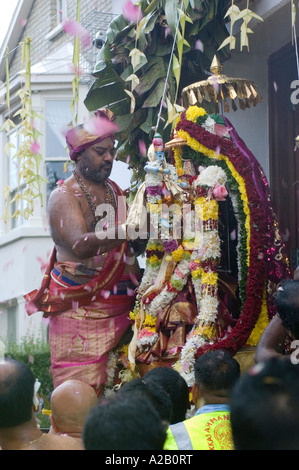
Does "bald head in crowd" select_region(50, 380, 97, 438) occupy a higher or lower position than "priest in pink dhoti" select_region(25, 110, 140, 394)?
lower

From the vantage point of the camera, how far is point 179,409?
134 inches

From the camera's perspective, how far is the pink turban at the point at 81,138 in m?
5.18

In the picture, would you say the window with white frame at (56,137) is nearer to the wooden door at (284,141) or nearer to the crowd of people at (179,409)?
the wooden door at (284,141)

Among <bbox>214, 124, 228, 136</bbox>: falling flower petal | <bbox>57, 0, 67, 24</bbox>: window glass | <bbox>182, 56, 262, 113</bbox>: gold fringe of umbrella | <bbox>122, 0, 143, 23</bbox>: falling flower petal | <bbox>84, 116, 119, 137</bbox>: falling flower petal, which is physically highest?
<bbox>57, 0, 67, 24</bbox>: window glass

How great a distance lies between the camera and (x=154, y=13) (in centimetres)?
542

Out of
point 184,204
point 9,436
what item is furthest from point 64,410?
point 184,204

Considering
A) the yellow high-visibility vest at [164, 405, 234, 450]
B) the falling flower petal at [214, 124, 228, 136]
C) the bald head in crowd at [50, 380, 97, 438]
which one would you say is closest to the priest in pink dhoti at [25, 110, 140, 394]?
the falling flower petal at [214, 124, 228, 136]

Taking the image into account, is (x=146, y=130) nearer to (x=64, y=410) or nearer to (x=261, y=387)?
(x=64, y=410)

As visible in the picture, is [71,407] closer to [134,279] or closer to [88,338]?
[88,338]

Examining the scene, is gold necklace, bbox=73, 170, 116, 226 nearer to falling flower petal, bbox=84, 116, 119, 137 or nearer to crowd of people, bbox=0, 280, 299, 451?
falling flower petal, bbox=84, 116, 119, 137

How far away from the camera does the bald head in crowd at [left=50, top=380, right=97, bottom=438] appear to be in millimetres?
3195

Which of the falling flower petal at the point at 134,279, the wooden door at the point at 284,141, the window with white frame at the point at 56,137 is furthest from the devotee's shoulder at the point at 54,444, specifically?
the window with white frame at the point at 56,137

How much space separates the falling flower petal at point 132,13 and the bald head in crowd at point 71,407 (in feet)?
10.2
